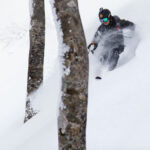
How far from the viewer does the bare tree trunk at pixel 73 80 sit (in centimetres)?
158

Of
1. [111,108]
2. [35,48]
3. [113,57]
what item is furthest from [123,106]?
[35,48]

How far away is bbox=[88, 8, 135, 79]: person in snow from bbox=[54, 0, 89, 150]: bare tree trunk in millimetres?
2254

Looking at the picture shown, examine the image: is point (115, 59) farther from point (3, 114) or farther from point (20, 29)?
point (20, 29)

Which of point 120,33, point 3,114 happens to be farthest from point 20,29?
point 120,33

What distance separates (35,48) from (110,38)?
1.29 metres

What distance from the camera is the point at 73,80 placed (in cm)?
159

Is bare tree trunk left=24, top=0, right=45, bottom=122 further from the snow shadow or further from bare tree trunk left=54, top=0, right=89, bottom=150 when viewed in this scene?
Result: bare tree trunk left=54, top=0, right=89, bottom=150

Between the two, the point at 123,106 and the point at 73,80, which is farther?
the point at 123,106

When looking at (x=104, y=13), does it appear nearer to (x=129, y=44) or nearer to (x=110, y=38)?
(x=110, y=38)

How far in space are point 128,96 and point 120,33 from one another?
1.53 metres

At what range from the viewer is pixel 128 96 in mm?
2900

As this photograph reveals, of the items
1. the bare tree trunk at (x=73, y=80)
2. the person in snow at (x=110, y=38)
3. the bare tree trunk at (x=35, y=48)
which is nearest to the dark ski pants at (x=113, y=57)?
the person in snow at (x=110, y=38)

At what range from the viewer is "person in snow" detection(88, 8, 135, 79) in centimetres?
398

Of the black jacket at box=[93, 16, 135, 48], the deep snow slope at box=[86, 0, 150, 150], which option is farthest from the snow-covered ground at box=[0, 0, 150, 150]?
the black jacket at box=[93, 16, 135, 48]
